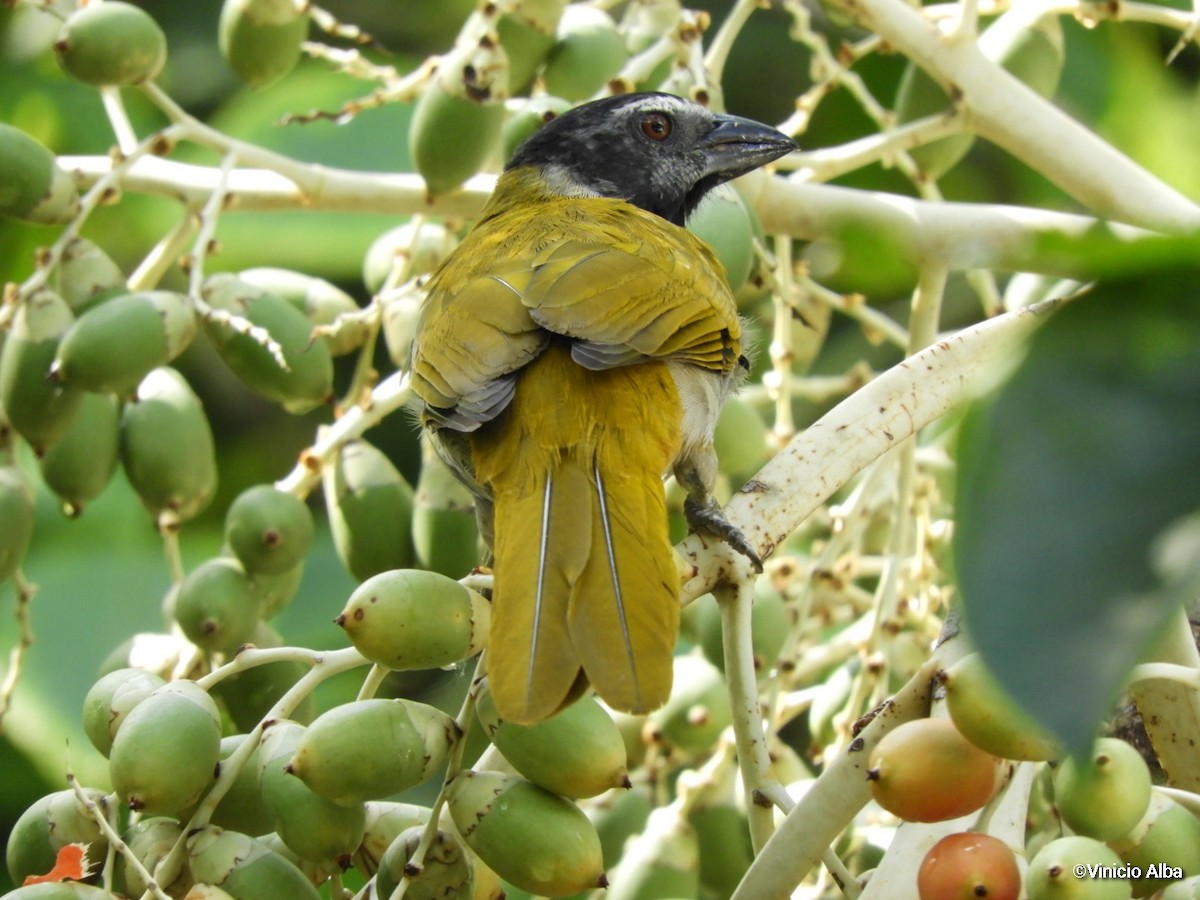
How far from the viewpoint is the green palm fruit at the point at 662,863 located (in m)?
1.81

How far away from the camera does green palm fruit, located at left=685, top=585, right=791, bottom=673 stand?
200 cm

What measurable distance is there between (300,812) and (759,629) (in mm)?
833

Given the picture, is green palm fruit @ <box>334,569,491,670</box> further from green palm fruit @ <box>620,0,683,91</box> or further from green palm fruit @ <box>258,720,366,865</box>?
green palm fruit @ <box>620,0,683,91</box>

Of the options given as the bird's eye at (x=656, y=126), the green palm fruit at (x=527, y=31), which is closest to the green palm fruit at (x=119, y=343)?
the green palm fruit at (x=527, y=31)

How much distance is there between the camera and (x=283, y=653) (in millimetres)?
1415

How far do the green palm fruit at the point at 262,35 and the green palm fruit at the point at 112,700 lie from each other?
1.06 metres

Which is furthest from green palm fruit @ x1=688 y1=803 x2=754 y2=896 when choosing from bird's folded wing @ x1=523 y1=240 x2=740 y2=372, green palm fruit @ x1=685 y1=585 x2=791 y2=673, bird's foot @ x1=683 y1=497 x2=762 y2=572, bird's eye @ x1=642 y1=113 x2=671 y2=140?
bird's eye @ x1=642 y1=113 x2=671 y2=140

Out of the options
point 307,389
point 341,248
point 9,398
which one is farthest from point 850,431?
point 341,248

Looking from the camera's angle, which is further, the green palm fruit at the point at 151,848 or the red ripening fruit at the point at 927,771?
the green palm fruit at the point at 151,848

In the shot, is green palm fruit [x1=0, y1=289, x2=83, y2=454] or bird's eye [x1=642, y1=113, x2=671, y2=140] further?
bird's eye [x1=642, y1=113, x2=671, y2=140]

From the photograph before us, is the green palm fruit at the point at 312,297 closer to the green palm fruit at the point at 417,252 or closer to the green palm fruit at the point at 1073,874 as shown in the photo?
the green palm fruit at the point at 417,252

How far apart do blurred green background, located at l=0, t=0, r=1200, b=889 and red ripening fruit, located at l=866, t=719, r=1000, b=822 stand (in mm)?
1812

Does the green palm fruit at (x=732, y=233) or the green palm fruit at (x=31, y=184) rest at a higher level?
the green palm fruit at (x=31, y=184)

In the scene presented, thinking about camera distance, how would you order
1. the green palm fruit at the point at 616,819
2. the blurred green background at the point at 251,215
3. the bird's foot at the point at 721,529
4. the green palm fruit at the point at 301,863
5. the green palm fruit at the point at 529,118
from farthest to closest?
the blurred green background at the point at 251,215 < the green palm fruit at the point at 529,118 < the green palm fruit at the point at 616,819 < the bird's foot at the point at 721,529 < the green palm fruit at the point at 301,863
